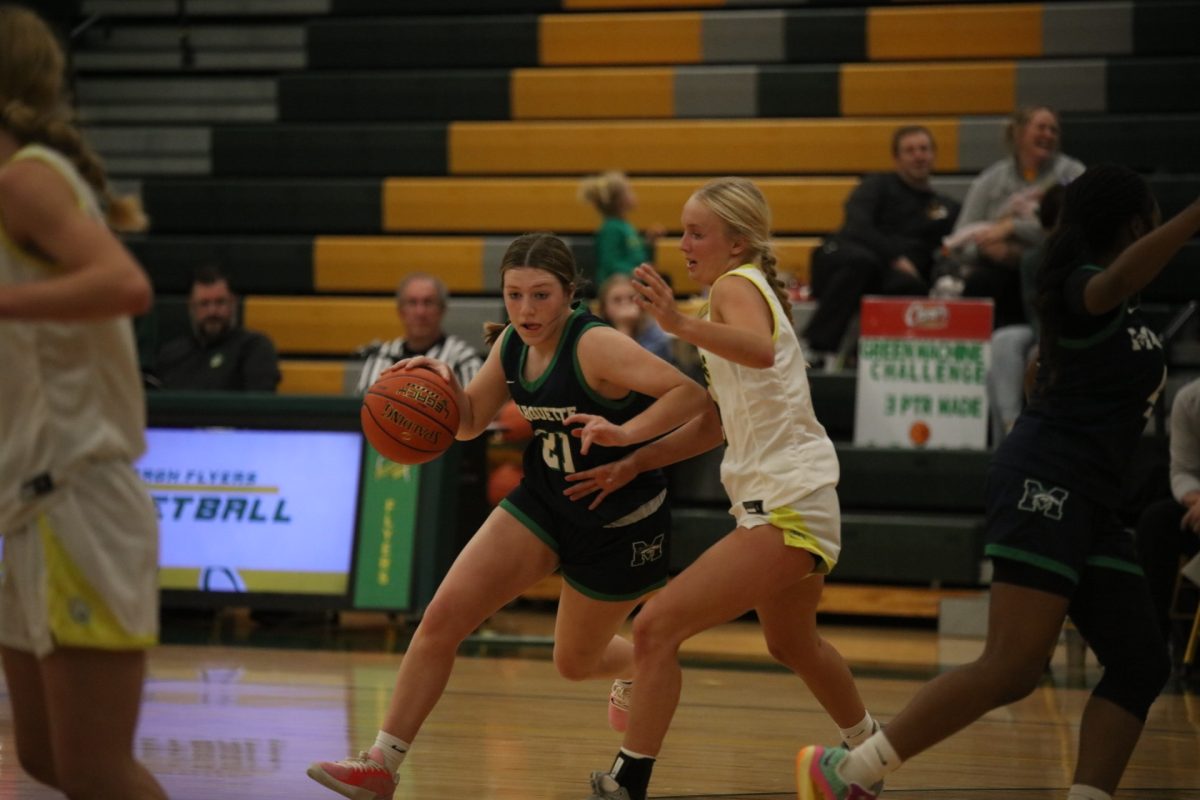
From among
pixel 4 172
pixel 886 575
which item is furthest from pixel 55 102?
pixel 886 575

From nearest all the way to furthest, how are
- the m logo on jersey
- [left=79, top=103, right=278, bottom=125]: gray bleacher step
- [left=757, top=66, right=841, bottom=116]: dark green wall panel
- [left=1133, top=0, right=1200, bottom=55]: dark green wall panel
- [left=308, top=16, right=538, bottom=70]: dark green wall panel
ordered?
the m logo on jersey → [left=1133, top=0, right=1200, bottom=55]: dark green wall panel → [left=757, top=66, right=841, bottom=116]: dark green wall panel → [left=308, top=16, right=538, bottom=70]: dark green wall panel → [left=79, top=103, right=278, bottom=125]: gray bleacher step

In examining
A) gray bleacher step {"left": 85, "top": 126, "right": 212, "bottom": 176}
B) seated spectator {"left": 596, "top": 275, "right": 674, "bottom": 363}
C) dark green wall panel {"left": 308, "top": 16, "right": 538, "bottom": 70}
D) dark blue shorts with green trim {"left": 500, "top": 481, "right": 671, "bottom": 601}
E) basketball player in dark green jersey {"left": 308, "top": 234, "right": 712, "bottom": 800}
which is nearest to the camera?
basketball player in dark green jersey {"left": 308, "top": 234, "right": 712, "bottom": 800}

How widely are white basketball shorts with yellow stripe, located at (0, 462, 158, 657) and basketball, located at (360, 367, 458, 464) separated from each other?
1.71 meters

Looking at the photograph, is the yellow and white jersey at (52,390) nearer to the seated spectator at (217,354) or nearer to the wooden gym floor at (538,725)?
the wooden gym floor at (538,725)

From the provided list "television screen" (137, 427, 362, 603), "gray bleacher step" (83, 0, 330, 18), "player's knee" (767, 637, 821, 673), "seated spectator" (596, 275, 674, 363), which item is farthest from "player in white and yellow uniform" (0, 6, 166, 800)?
"gray bleacher step" (83, 0, 330, 18)

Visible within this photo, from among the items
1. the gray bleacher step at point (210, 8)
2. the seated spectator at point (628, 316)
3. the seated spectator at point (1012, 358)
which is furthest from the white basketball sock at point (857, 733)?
the gray bleacher step at point (210, 8)

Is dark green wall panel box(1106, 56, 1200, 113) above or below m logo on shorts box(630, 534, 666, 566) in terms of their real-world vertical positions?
above

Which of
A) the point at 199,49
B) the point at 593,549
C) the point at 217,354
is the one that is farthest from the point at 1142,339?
the point at 199,49

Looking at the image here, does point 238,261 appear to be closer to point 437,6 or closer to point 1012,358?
point 437,6

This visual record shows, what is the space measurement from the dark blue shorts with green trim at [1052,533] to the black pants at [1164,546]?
3.31 metres

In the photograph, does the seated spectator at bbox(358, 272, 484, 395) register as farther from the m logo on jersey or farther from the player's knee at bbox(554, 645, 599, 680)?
the m logo on jersey

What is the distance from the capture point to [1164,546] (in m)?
6.64

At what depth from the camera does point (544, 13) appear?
11742 mm

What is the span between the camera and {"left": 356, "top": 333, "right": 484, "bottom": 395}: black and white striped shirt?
781 cm
